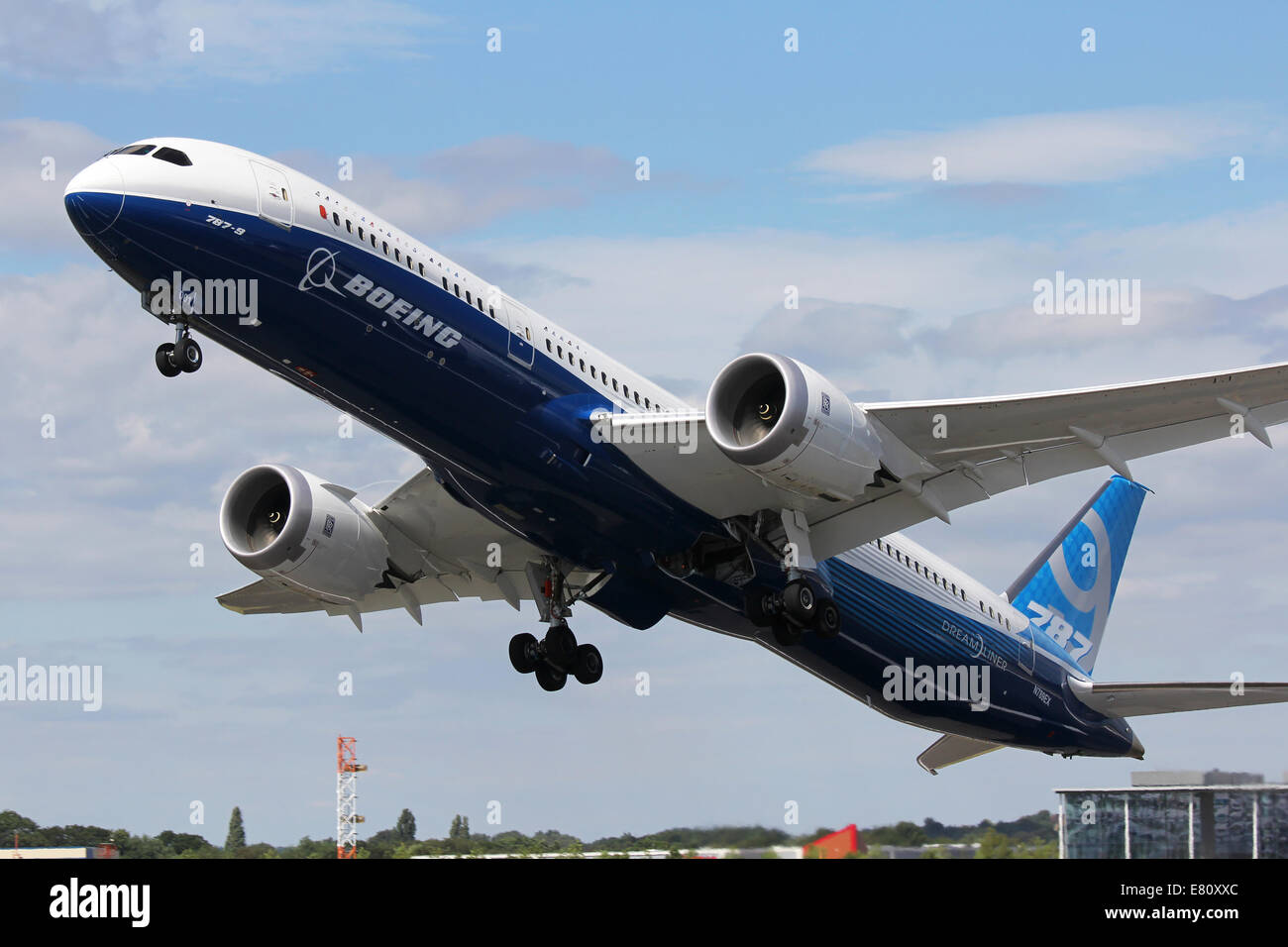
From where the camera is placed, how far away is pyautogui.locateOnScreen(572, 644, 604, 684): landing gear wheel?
1118 inches

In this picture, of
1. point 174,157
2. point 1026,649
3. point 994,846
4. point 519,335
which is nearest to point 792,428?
point 519,335

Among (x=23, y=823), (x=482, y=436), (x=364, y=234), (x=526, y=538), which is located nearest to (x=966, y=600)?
(x=526, y=538)

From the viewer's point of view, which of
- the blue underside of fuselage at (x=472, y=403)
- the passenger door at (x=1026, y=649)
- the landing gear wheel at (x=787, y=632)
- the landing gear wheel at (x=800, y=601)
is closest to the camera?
the blue underside of fuselage at (x=472, y=403)

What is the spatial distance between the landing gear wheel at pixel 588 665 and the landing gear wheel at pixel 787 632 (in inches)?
155

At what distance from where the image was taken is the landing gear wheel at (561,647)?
28.3m

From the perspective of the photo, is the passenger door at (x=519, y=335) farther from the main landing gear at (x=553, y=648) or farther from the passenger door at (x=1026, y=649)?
the passenger door at (x=1026, y=649)

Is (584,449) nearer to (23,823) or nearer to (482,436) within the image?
(482,436)

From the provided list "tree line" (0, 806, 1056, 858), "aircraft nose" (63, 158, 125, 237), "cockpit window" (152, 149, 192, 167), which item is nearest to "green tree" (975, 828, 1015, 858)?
"tree line" (0, 806, 1056, 858)

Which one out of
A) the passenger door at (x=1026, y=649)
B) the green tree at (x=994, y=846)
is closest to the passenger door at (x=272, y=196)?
the green tree at (x=994, y=846)

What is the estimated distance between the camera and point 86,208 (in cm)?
2061

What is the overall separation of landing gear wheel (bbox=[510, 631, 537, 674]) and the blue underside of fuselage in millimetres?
1879

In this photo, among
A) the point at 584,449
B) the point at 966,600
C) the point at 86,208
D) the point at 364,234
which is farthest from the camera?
the point at 966,600

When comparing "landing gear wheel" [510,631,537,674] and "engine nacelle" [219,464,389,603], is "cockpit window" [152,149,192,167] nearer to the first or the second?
"engine nacelle" [219,464,389,603]
